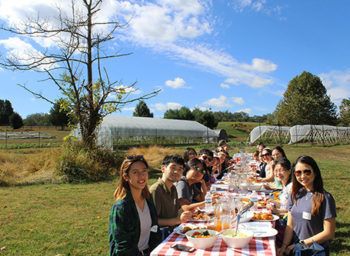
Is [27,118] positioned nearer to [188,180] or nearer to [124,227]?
[188,180]

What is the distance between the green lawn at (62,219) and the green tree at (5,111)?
63069 millimetres

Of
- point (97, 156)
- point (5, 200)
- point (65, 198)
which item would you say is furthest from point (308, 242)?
point (97, 156)

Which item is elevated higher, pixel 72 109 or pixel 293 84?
pixel 293 84

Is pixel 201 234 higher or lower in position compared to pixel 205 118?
lower

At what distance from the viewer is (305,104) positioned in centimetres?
4559

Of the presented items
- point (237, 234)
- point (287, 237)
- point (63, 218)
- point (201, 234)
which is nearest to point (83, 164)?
point (63, 218)

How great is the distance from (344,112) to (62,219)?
203 feet

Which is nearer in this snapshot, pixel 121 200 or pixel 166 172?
pixel 121 200

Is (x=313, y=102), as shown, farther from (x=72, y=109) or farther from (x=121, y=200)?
(x=121, y=200)

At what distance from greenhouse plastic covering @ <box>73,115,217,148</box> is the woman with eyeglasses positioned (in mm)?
17624

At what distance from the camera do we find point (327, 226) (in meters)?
2.82

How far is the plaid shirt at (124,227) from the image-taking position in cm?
241

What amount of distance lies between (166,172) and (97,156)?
26.2 ft

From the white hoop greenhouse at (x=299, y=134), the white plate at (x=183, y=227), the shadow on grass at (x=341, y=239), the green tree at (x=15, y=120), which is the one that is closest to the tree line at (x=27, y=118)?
the green tree at (x=15, y=120)
